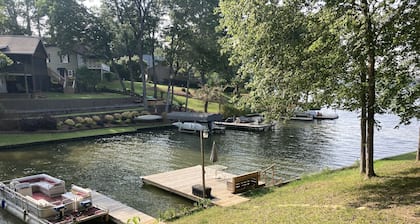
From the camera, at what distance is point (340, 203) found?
361 inches

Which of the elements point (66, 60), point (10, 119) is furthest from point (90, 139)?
point (66, 60)

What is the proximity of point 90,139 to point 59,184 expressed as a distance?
50.3 feet

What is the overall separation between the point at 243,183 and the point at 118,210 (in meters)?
5.28

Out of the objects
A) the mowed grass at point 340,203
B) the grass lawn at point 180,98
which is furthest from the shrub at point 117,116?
the mowed grass at point 340,203

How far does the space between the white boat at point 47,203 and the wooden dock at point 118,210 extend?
419 mm

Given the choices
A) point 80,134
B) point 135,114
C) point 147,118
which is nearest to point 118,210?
point 80,134

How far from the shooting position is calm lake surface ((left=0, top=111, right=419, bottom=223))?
16.5m

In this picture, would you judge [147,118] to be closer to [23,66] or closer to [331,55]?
[23,66]

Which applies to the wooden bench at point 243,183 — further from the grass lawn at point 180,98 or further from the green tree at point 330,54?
the grass lawn at point 180,98

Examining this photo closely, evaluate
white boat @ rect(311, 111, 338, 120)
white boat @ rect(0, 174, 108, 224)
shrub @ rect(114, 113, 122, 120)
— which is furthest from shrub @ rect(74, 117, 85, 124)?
white boat @ rect(311, 111, 338, 120)

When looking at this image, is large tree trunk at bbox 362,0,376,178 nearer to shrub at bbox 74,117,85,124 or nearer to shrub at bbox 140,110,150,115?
shrub at bbox 74,117,85,124

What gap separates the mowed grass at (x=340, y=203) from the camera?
310 inches

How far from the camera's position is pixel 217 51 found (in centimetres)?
3825

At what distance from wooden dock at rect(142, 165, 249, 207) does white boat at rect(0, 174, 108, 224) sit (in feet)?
11.8
